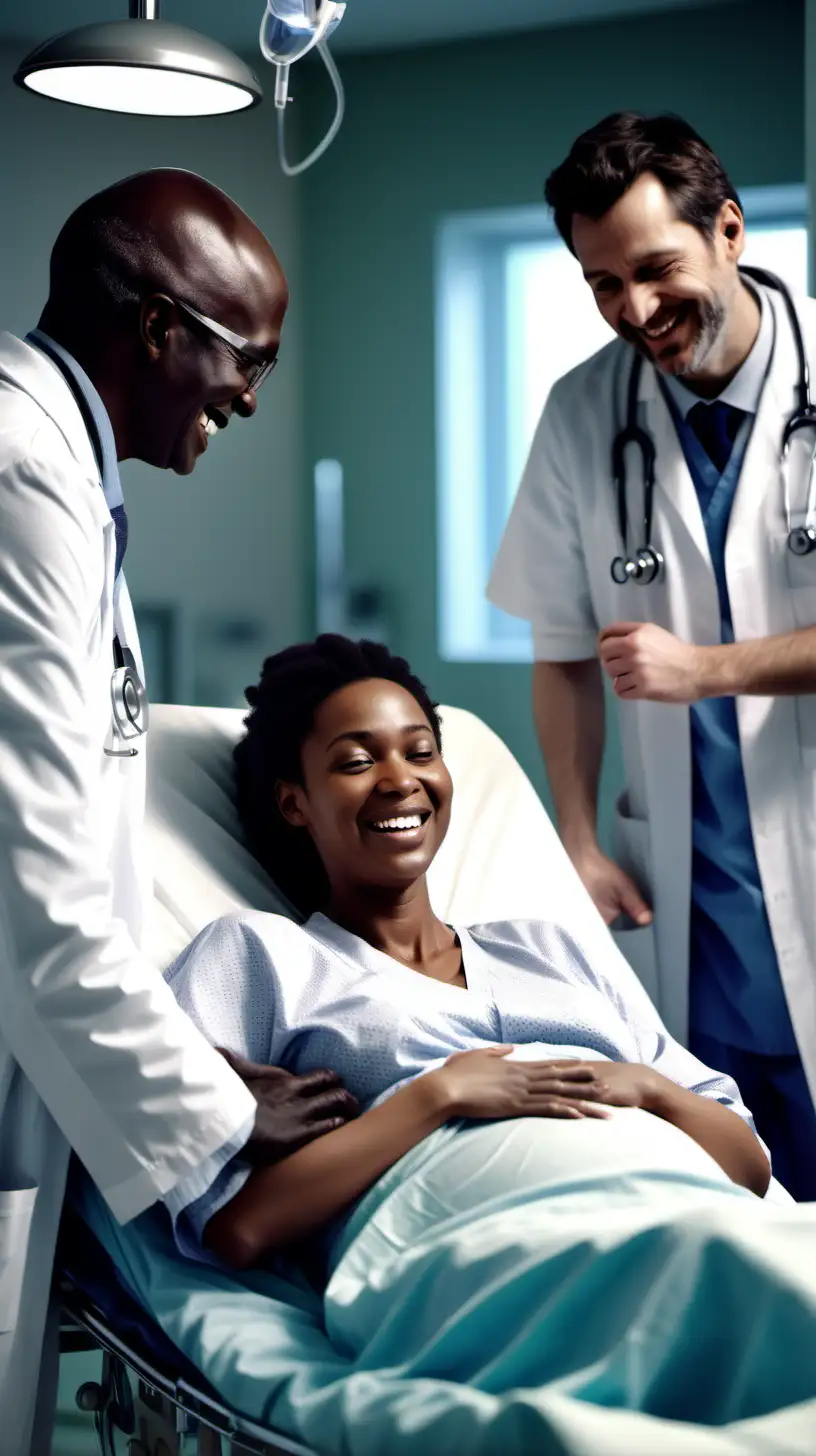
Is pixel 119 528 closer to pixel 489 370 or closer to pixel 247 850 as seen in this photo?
pixel 247 850

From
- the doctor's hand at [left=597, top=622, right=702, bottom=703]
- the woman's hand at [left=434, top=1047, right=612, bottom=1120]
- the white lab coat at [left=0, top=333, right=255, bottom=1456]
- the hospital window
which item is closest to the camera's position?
the white lab coat at [left=0, top=333, right=255, bottom=1456]

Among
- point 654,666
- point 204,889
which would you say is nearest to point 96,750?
point 204,889

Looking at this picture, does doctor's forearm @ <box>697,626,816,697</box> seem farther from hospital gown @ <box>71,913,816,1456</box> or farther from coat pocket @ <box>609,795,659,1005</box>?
hospital gown @ <box>71,913,816,1456</box>

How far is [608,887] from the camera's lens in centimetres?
214

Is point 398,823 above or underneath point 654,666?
underneath

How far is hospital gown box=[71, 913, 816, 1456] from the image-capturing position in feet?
3.24

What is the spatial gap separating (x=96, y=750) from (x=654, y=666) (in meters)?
0.80

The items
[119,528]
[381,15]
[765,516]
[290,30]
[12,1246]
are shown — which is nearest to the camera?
[12,1246]

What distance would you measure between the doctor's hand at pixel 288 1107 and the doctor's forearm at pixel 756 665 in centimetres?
75

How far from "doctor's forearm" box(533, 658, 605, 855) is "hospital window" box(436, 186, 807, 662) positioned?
215 centimetres

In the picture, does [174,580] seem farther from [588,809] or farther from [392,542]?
[588,809]

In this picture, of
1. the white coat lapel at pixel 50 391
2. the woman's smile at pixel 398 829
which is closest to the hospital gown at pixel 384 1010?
the woman's smile at pixel 398 829

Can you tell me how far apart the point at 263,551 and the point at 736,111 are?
179 centimetres

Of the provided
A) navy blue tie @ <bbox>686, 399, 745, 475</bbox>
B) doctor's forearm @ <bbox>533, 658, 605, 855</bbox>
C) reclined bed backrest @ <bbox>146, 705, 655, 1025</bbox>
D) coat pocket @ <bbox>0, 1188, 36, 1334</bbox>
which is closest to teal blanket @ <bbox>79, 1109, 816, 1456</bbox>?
coat pocket @ <bbox>0, 1188, 36, 1334</bbox>
